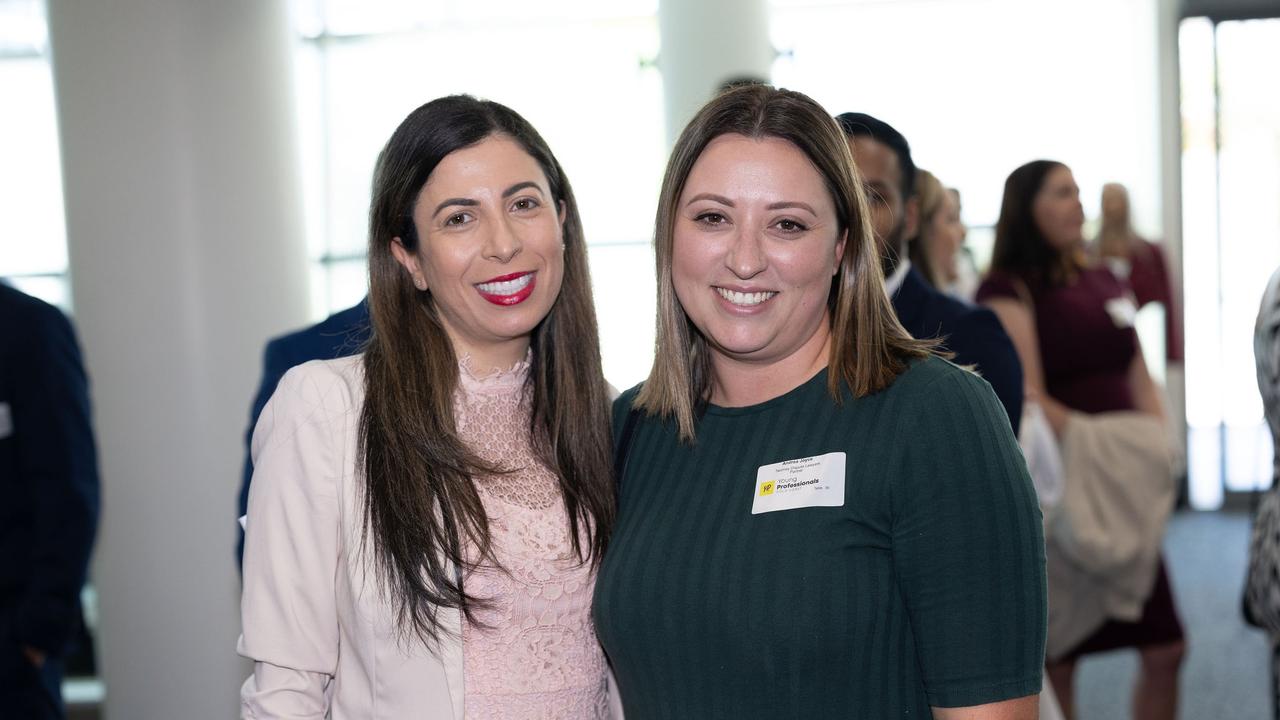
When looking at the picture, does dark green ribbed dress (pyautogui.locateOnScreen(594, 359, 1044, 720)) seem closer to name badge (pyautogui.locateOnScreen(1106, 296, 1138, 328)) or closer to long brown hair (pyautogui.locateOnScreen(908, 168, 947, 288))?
long brown hair (pyautogui.locateOnScreen(908, 168, 947, 288))

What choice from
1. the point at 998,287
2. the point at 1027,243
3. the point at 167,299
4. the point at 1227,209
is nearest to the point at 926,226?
the point at 998,287

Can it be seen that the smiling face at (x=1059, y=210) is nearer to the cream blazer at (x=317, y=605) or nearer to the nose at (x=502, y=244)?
the nose at (x=502, y=244)

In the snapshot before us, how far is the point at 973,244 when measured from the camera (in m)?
8.26

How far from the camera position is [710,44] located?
19.9 ft

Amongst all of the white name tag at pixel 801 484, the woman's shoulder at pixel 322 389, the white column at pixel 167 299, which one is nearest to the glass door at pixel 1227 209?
the white column at pixel 167 299

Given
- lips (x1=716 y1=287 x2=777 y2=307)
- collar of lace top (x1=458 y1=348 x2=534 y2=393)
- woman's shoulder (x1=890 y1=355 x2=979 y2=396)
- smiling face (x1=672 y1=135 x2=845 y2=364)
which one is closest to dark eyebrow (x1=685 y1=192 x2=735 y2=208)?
smiling face (x1=672 y1=135 x2=845 y2=364)

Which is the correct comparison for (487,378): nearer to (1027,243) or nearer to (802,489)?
(802,489)

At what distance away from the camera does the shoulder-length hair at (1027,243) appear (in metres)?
3.78

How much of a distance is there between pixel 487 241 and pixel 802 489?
2.19 ft

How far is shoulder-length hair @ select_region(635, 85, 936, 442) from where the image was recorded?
67.9 inches

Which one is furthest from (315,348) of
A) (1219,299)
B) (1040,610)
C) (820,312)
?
(1219,299)

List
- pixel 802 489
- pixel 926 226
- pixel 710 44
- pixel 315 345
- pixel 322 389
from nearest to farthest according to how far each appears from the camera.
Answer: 1. pixel 802 489
2. pixel 322 389
3. pixel 315 345
4. pixel 926 226
5. pixel 710 44

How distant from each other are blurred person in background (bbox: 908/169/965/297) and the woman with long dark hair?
119 cm

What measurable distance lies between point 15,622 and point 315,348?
1.11m
